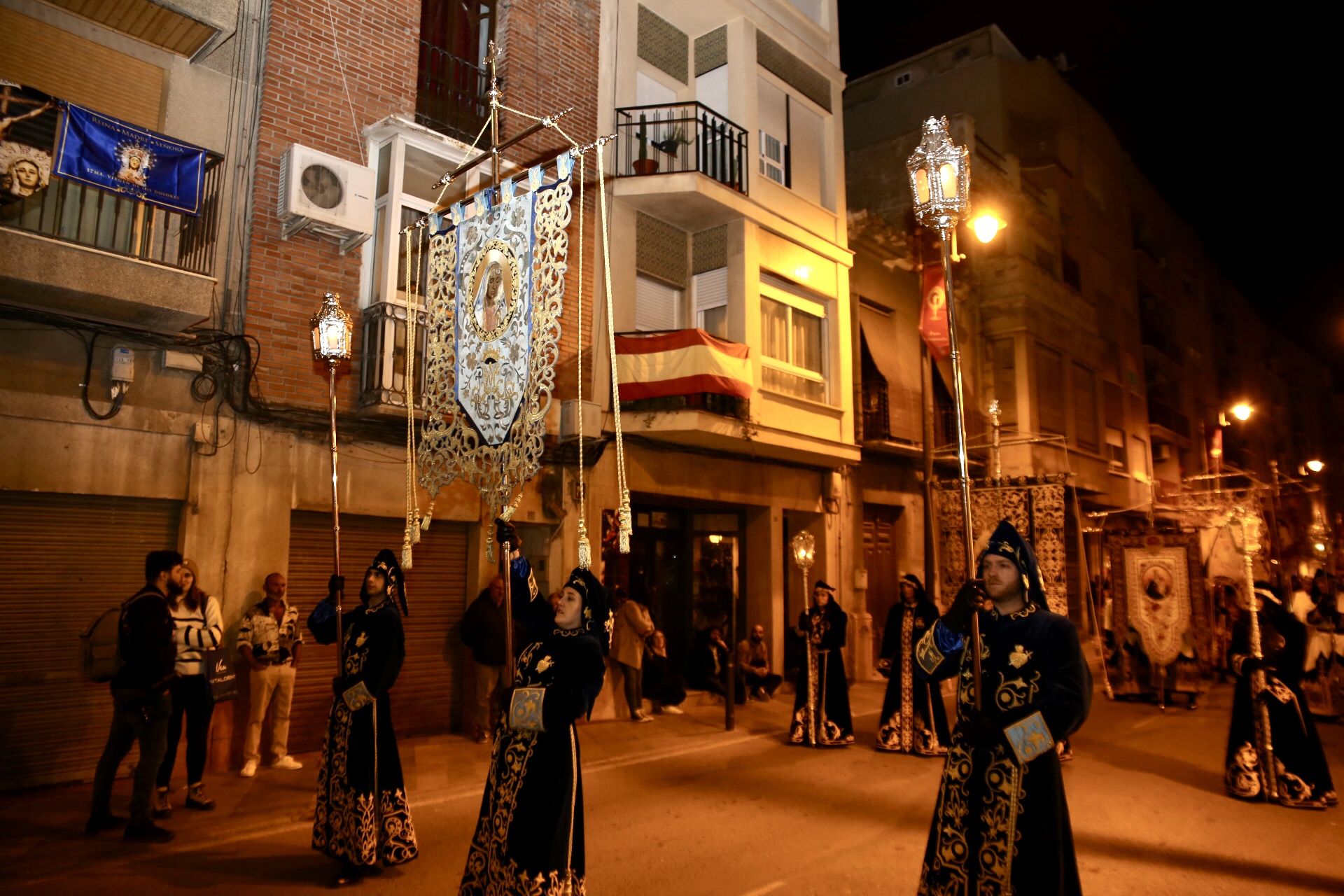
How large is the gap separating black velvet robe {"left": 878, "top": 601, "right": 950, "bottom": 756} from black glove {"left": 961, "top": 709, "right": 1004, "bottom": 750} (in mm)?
5746

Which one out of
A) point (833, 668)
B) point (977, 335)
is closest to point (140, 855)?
point (833, 668)

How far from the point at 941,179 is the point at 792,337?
9.81m

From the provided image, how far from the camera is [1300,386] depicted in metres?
48.6

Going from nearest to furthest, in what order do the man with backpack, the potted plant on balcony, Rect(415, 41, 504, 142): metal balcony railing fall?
the man with backpack, Rect(415, 41, 504, 142): metal balcony railing, the potted plant on balcony

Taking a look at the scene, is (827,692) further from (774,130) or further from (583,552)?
(774,130)

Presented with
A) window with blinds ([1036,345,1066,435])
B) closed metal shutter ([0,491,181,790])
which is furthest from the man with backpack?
window with blinds ([1036,345,1066,435])

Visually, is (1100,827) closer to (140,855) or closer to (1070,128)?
(140,855)

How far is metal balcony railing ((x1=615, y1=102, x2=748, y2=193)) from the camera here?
541 inches

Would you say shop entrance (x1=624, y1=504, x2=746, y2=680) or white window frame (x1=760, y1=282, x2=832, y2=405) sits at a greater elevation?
white window frame (x1=760, y1=282, x2=832, y2=405)

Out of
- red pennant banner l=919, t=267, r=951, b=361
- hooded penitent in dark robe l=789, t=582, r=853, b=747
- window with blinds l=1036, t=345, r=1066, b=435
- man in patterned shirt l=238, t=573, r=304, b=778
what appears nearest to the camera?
man in patterned shirt l=238, t=573, r=304, b=778

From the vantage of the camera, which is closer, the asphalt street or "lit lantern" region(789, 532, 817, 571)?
the asphalt street

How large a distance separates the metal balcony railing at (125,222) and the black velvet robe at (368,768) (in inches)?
194

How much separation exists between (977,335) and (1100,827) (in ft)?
52.1

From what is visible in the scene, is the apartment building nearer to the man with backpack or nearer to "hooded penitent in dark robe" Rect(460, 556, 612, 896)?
the man with backpack
